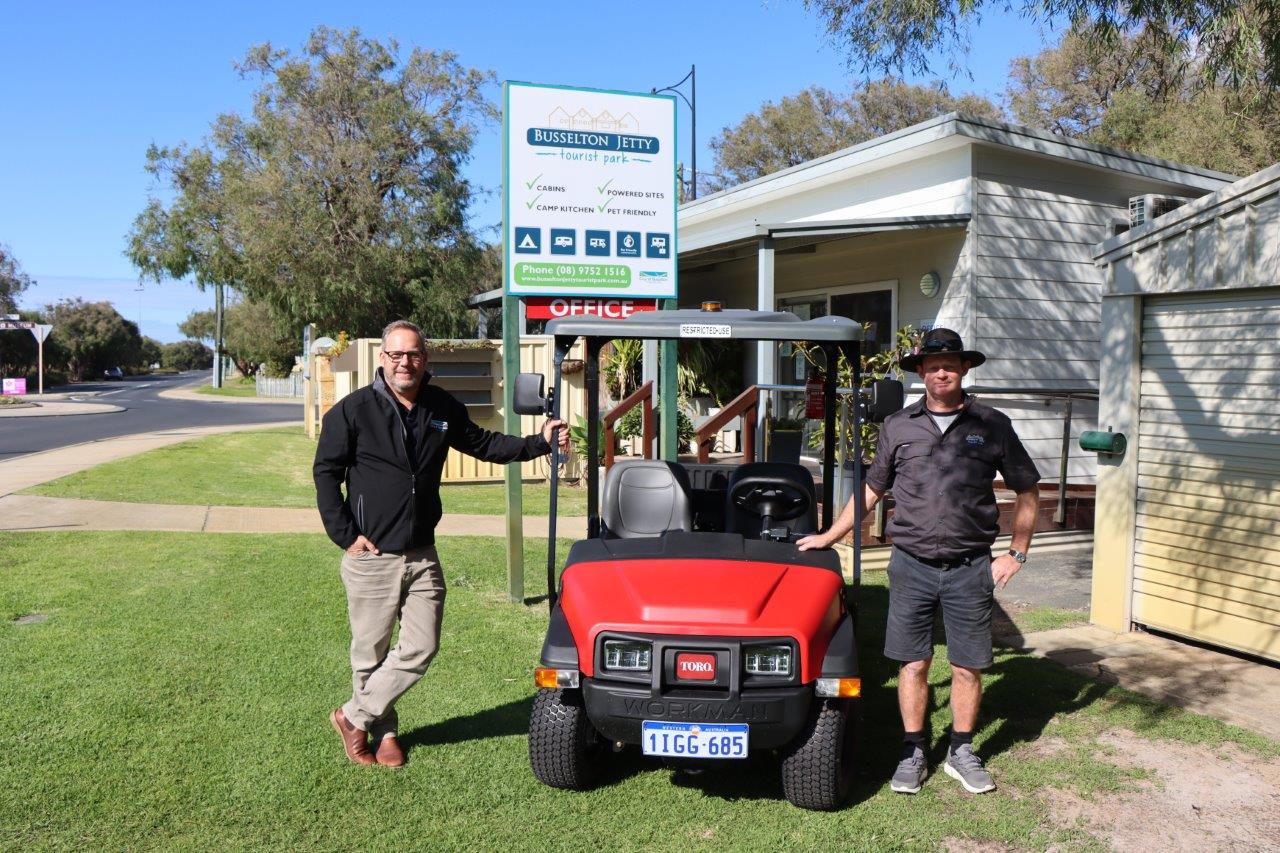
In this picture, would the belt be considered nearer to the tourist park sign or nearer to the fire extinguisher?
the fire extinguisher

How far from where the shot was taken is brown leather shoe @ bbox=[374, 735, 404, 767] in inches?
174

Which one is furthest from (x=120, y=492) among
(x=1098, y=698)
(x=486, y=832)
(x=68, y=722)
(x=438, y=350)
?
(x=1098, y=698)

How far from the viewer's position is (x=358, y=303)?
3100cm

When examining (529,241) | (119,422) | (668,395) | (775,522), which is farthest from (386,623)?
(119,422)

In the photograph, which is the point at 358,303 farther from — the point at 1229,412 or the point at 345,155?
the point at 1229,412

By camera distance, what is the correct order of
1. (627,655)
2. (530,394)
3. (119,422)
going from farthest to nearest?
(119,422), (530,394), (627,655)

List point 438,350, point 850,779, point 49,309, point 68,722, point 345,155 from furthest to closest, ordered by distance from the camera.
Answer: point 49,309 → point 345,155 → point 438,350 → point 68,722 → point 850,779

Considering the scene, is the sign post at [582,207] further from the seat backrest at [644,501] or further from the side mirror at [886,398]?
the side mirror at [886,398]

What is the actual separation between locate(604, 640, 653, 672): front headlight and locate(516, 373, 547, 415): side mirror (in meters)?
1.28

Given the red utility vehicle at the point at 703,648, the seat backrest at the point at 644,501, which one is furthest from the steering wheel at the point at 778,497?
the seat backrest at the point at 644,501

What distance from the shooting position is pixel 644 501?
4824 millimetres

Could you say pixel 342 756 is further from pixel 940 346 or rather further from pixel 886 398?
pixel 940 346

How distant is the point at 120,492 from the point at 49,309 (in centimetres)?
7364

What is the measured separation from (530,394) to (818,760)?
2.00m
